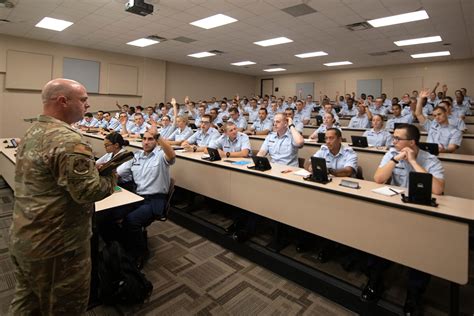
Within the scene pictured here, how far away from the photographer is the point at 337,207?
1.99m

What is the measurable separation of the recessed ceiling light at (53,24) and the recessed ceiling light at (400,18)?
20.9 ft

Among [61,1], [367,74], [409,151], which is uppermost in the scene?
[367,74]

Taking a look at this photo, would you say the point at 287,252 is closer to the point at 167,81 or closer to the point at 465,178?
the point at 465,178

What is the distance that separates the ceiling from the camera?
15.9 feet

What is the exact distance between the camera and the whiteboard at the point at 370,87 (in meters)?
11.0

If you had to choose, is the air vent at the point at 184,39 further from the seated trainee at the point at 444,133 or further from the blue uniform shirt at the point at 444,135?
the blue uniform shirt at the point at 444,135

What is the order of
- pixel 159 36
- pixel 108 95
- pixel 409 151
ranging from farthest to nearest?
pixel 108 95, pixel 159 36, pixel 409 151

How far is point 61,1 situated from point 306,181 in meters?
5.29

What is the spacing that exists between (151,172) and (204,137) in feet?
6.45

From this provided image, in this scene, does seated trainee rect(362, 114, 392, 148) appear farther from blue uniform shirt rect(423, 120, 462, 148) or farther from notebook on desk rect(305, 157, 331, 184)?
notebook on desk rect(305, 157, 331, 184)

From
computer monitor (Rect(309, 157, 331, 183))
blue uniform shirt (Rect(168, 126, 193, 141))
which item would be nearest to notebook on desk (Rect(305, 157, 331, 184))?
computer monitor (Rect(309, 157, 331, 183))

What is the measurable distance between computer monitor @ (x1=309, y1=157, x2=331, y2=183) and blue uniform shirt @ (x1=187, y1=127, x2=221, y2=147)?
2.38 meters

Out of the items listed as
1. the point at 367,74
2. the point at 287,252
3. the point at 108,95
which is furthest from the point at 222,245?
the point at 367,74

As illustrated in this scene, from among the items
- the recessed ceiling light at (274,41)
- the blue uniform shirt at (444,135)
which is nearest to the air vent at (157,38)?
the recessed ceiling light at (274,41)
